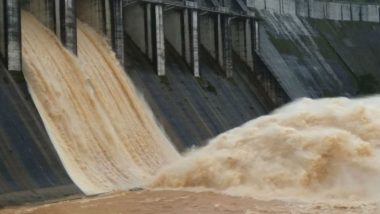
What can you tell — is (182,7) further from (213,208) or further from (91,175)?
(213,208)

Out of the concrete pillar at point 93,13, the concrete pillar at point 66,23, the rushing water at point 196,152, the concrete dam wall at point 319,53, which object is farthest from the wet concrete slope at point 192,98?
the concrete dam wall at point 319,53

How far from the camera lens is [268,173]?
54.5 ft

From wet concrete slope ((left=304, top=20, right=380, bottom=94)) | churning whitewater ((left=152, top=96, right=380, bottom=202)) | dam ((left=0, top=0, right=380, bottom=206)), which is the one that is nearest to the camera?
churning whitewater ((left=152, top=96, right=380, bottom=202))

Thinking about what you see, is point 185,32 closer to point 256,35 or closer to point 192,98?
point 192,98

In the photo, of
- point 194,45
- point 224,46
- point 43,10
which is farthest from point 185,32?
point 43,10

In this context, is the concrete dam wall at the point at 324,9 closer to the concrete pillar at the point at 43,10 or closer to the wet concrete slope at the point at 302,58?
the wet concrete slope at the point at 302,58

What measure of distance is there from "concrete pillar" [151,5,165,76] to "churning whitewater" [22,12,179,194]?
248 centimetres

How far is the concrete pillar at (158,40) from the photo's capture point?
2498cm

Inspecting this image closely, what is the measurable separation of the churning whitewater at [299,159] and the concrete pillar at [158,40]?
7.14 meters

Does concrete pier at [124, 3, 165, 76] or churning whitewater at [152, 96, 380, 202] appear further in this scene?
concrete pier at [124, 3, 165, 76]

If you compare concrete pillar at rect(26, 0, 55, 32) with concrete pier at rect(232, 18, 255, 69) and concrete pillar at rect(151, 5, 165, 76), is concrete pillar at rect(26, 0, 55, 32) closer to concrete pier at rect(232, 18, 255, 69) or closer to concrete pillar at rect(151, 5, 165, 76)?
concrete pillar at rect(151, 5, 165, 76)

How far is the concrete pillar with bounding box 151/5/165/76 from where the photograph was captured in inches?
984

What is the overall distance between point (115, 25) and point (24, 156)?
25.5 feet

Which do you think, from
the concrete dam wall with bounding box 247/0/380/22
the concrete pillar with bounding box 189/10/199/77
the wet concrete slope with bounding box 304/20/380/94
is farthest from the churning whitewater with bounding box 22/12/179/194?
the wet concrete slope with bounding box 304/20/380/94
